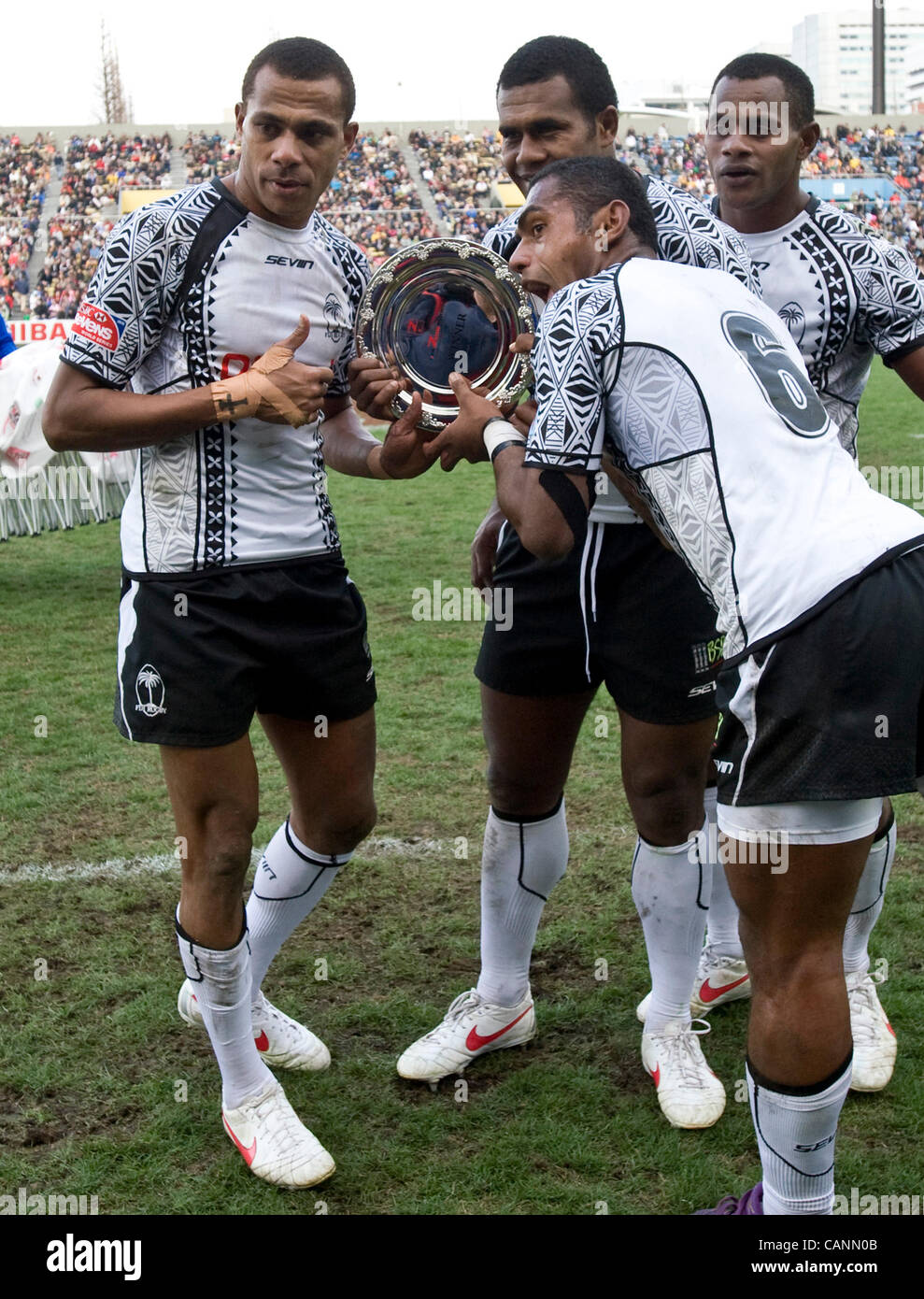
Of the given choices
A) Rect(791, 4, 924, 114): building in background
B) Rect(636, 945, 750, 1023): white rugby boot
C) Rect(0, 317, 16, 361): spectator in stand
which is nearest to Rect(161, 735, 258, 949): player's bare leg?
Rect(636, 945, 750, 1023): white rugby boot

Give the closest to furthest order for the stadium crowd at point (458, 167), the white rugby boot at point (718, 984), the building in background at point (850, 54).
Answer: the white rugby boot at point (718, 984), the stadium crowd at point (458, 167), the building in background at point (850, 54)

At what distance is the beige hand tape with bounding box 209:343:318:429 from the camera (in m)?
3.03

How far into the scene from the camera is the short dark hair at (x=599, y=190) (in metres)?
2.76

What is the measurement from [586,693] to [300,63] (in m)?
1.76

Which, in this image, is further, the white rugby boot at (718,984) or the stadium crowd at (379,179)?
the stadium crowd at (379,179)

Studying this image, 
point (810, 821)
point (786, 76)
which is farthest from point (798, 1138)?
point (786, 76)

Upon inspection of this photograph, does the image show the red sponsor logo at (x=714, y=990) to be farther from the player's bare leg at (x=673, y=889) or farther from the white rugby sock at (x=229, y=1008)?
the white rugby sock at (x=229, y=1008)

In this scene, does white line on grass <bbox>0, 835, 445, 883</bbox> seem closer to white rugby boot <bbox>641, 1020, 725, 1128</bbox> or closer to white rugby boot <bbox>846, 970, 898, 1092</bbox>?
white rugby boot <bbox>641, 1020, 725, 1128</bbox>

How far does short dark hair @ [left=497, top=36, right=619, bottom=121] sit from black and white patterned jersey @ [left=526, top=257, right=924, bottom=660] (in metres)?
1.06

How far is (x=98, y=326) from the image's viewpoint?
3020mm

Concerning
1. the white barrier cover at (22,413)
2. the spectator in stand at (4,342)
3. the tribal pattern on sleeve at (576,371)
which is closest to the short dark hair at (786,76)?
the tribal pattern on sleeve at (576,371)

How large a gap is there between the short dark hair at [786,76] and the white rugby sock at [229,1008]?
9.04ft

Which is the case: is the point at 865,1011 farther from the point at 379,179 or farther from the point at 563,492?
the point at 379,179
